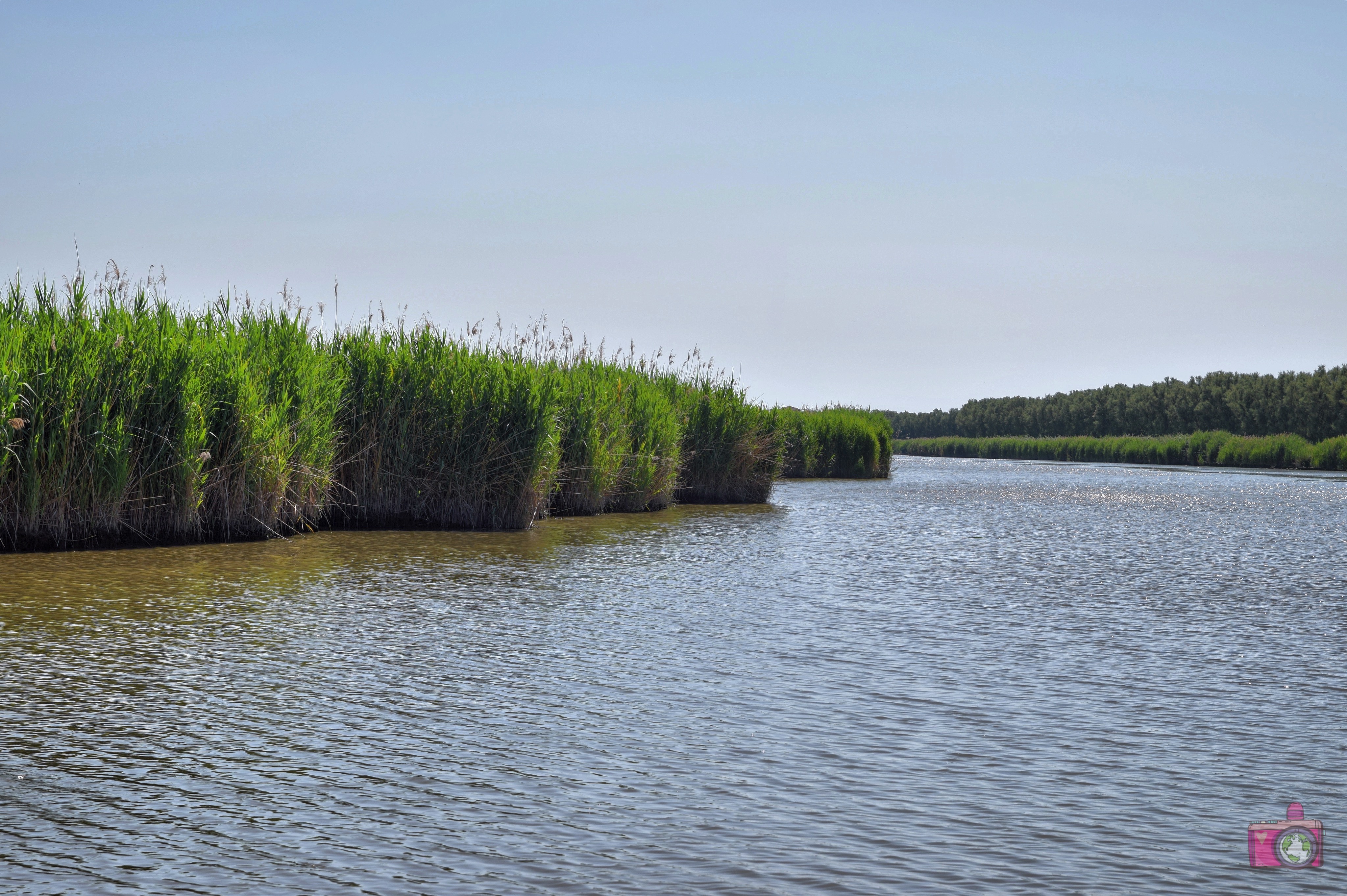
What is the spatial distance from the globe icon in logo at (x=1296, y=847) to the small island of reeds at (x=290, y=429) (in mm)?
9888

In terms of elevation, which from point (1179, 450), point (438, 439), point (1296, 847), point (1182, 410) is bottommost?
point (1296, 847)

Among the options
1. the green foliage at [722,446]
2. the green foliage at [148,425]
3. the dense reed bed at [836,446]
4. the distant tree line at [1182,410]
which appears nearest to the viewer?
the green foliage at [148,425]

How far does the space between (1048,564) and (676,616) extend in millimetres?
5755

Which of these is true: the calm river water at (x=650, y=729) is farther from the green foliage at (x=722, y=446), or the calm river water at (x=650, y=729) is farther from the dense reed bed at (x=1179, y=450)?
the dense reed bed at (x=1179, y=450)

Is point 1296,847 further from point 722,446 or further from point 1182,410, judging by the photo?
point 1182,410

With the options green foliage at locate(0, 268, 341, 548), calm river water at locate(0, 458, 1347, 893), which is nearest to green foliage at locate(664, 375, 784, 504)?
green foliage at locate(0, 268, 341, 548)

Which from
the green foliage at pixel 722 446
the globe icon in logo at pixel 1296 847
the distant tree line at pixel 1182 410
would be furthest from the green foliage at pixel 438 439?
the distant tree line at pixel 1182 410

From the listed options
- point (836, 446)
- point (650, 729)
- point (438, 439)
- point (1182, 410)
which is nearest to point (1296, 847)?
point (650, 729)

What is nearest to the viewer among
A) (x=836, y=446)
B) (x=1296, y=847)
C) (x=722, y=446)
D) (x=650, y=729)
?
(x=1296, y=847)

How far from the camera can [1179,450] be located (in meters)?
66.7

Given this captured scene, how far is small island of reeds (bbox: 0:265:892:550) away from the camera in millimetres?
10375

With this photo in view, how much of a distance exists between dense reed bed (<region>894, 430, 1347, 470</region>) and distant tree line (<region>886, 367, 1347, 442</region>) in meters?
2.56

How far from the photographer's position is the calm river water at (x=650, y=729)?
11.1 feet

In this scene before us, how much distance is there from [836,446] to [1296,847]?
1233 inches
